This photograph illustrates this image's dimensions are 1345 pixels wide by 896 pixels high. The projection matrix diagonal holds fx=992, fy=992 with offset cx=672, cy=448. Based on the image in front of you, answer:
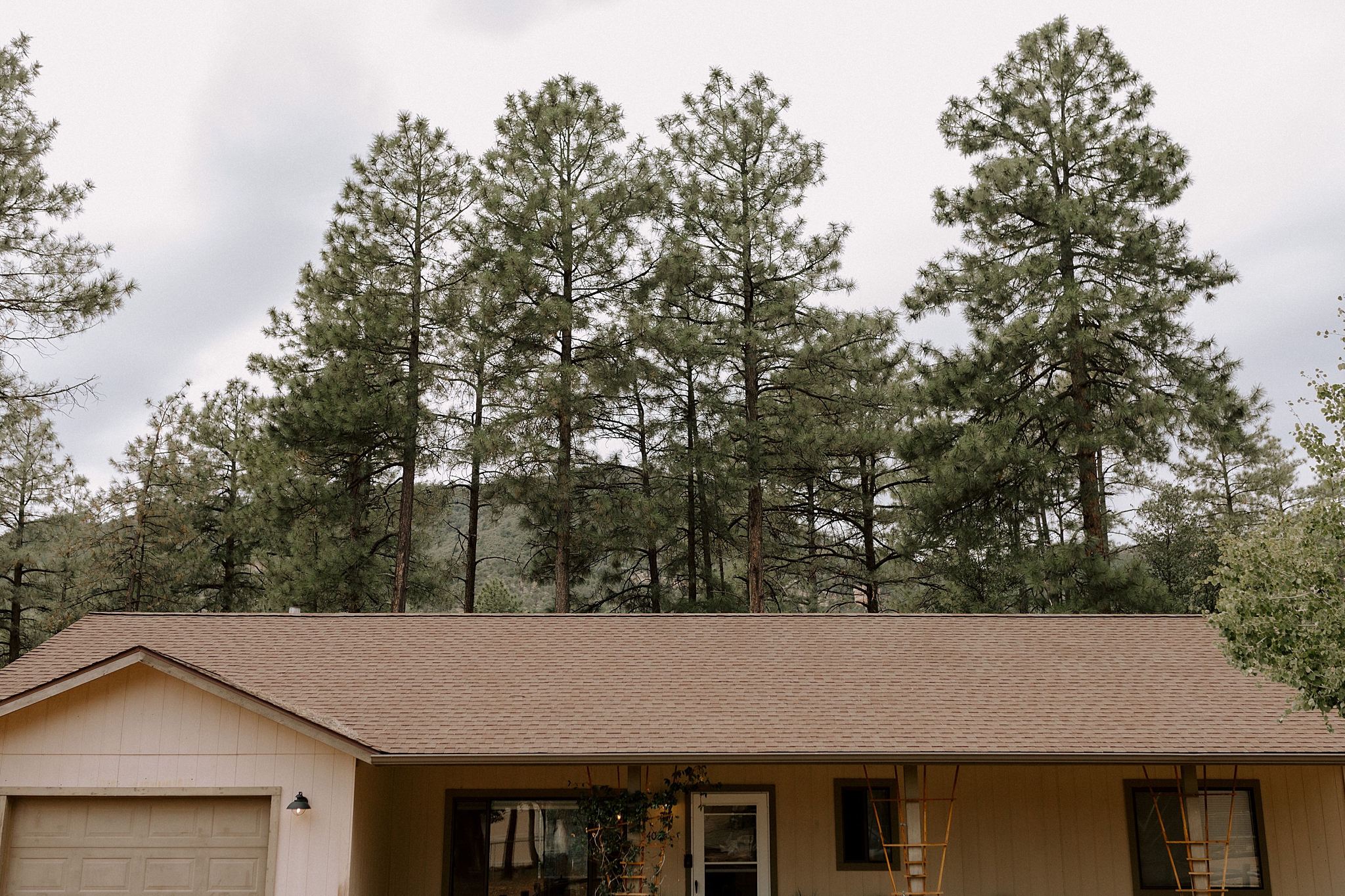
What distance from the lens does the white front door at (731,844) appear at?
11.2 meters

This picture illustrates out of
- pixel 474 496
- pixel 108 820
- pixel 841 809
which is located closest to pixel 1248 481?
pixel 474 496

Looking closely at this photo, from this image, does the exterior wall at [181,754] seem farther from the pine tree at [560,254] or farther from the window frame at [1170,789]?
the pine tree at [560,254]

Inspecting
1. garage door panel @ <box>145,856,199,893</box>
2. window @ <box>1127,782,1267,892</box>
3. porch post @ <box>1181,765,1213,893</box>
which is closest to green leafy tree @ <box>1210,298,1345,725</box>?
porch post @ <box>1181,765,1213,893</box>

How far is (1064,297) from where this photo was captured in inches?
785

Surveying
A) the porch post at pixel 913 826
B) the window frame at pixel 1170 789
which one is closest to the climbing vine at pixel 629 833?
the porch post at pixel 913 826

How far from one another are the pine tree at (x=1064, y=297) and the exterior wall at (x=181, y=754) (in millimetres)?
14250

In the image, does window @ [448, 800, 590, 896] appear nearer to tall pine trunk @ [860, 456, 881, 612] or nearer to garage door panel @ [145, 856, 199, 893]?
garage door panel @ [145, 856, 199, 893]

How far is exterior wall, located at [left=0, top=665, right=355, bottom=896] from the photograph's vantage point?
31.7ft

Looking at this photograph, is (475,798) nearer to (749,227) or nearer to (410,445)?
(410,445)

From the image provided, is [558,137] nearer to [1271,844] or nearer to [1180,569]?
[1180,569]

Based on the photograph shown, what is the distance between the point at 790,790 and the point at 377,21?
14.3m

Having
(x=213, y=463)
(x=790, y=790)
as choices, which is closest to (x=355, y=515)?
(x=213, y=463)

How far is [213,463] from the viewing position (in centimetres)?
2792

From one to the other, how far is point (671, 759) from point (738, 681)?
206 centimetres
